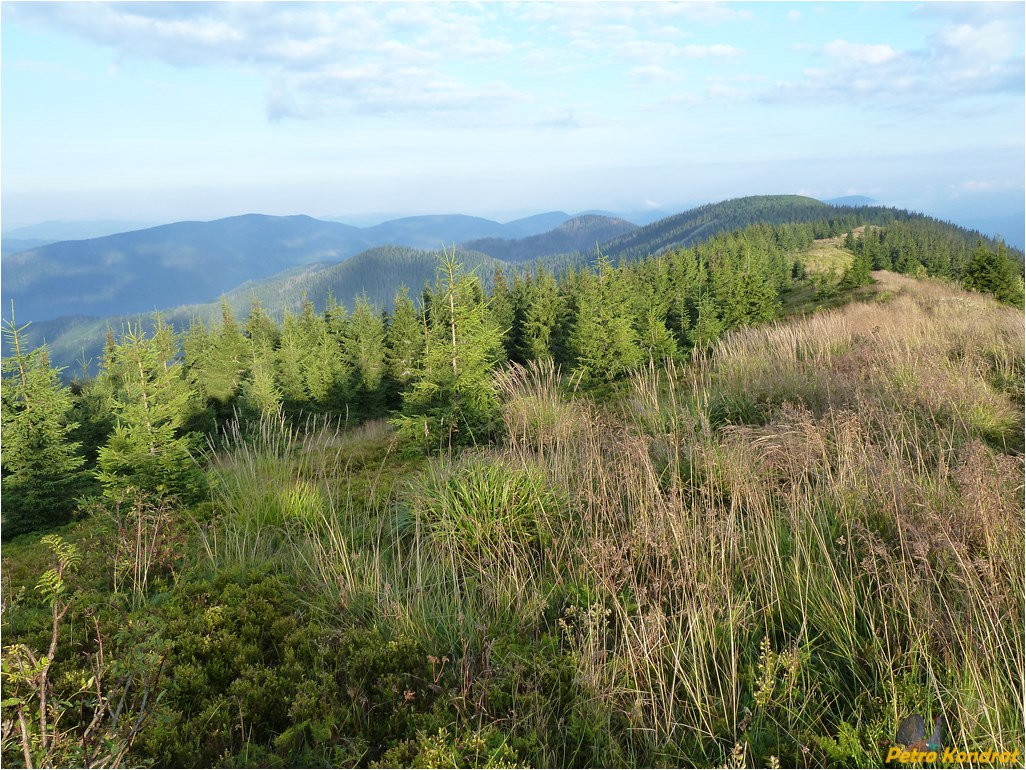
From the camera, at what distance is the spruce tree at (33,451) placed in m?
12.5

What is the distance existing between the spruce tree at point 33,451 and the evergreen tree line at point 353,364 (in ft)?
0.12

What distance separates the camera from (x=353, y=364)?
100 feet

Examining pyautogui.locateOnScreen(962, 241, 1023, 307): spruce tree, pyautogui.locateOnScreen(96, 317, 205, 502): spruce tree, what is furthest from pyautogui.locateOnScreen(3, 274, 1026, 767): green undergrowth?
pyautogui.locateOnScreen(962, 241, 1023, 307): spruce tree

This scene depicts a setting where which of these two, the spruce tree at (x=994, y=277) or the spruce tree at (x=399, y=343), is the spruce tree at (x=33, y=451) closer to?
the spruce tree at (x=399, y=343)

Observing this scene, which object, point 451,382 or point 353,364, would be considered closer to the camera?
point 451,382

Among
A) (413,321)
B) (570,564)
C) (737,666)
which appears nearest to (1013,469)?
(737,666)

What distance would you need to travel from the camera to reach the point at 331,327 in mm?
34000

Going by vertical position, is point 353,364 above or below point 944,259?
below

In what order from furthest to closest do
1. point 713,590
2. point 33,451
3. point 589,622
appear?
point 33,451, point 713,590, point 589,622

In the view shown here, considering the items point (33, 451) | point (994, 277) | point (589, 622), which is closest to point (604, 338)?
point (33, 451)

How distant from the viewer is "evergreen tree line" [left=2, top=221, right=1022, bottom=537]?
978 centimetres

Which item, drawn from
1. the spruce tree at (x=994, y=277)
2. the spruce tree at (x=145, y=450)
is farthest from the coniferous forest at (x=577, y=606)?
the spruce tree at (x=994, y=277)

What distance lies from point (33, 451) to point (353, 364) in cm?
1796

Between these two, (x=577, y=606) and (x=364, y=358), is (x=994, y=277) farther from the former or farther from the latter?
(x=577, y=606)
